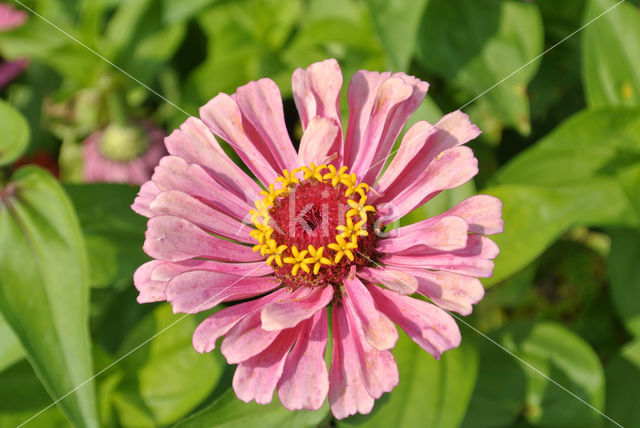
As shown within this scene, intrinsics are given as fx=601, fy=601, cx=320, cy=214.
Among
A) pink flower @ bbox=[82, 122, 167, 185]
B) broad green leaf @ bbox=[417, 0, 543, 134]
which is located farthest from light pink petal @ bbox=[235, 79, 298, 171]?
pink flower @ bbox=[82, 122, 167, 185]

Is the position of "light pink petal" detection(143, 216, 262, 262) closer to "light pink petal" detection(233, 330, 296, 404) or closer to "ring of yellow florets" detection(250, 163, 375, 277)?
"ring of yellow florets" detection(250, 163, 375, 277)

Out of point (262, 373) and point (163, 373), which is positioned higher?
point (262, 373)

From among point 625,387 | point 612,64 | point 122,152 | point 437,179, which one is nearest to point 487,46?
point 612,64

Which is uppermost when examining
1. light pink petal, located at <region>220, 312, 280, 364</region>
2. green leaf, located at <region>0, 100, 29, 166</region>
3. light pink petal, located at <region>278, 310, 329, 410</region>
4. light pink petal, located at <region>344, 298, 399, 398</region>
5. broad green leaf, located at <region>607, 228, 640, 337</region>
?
green leaf, located at <region>0, 100, 29, 166</region>

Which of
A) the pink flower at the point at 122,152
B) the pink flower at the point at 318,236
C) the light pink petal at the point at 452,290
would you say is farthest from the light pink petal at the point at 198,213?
the pink flower at the point at 122,152

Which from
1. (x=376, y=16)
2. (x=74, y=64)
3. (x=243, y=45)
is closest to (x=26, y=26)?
(x=74, y=64)

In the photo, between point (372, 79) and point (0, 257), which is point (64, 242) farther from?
point (372, 79)

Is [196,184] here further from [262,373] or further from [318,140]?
[262,373]
